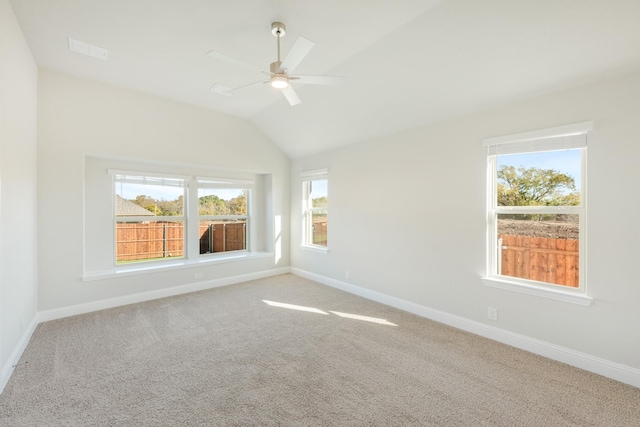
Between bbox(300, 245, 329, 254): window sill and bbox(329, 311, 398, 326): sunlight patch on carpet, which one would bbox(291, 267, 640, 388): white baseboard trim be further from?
bbox(300, 245, 329, 254): window sill

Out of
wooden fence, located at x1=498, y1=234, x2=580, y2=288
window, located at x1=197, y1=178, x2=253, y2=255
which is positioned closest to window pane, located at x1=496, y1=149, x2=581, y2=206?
wooden fence, located at x1=498, y1=234, x2=580, y2=288

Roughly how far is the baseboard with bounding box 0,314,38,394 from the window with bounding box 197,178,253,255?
2.34m

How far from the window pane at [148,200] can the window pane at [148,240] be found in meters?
0.18

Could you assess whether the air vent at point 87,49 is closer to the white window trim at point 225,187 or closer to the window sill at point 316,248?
the white window trim at point 225,187

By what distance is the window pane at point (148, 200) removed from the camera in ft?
13.8

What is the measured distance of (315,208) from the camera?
5461 mm

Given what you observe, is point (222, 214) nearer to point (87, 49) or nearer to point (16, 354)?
point (87, 49)

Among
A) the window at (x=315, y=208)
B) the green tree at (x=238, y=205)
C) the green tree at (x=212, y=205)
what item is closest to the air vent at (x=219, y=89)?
the green tree at (x=212, y=205)

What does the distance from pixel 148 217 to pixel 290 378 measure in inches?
Answer: 141

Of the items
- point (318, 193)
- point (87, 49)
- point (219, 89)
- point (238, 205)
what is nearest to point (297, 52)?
point (219, 89)

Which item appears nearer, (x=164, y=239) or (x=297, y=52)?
(x=297, y=52)

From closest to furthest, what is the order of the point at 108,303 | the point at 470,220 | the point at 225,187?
the point at 470,220, the point at 108,303, the point at 225,187

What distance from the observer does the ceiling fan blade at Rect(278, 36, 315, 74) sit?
2.01m

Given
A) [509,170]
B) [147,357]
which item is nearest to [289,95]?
[509,170]
